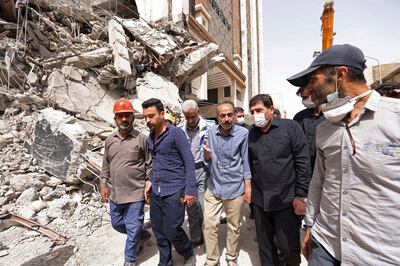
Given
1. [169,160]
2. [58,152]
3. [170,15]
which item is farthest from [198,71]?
[169,160]

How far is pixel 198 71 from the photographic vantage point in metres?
8.30

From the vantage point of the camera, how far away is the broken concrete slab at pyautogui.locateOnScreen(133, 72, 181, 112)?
235 inches

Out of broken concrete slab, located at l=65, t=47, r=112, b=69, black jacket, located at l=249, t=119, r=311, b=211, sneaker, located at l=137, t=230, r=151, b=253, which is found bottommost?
sneaker, located at l=137, t=230, r=151, b=253

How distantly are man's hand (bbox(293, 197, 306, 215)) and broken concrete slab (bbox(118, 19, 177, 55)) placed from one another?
595 centimetres

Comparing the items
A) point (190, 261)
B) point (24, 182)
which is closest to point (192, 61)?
point (24, 182)

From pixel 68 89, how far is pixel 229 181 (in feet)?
14.9

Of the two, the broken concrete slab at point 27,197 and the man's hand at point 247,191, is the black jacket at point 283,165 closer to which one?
the man's hand at point 247,191

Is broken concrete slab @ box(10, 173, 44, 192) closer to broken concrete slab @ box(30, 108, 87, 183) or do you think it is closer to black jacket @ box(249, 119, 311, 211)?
broken concrete slab @ box(30, 108, 87, 183)

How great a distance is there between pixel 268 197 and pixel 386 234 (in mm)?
1069

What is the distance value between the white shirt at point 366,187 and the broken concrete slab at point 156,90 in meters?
5.01

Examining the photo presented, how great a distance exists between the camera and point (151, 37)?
6.81 metres

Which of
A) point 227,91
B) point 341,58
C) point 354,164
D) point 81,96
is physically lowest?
point 354,164

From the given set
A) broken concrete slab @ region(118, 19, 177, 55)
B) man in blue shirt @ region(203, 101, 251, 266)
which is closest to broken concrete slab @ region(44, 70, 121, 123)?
broken concrete slab @ region(118, 19, 177, 55)

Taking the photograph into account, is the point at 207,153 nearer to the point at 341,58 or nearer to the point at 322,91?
the point at 322,91
